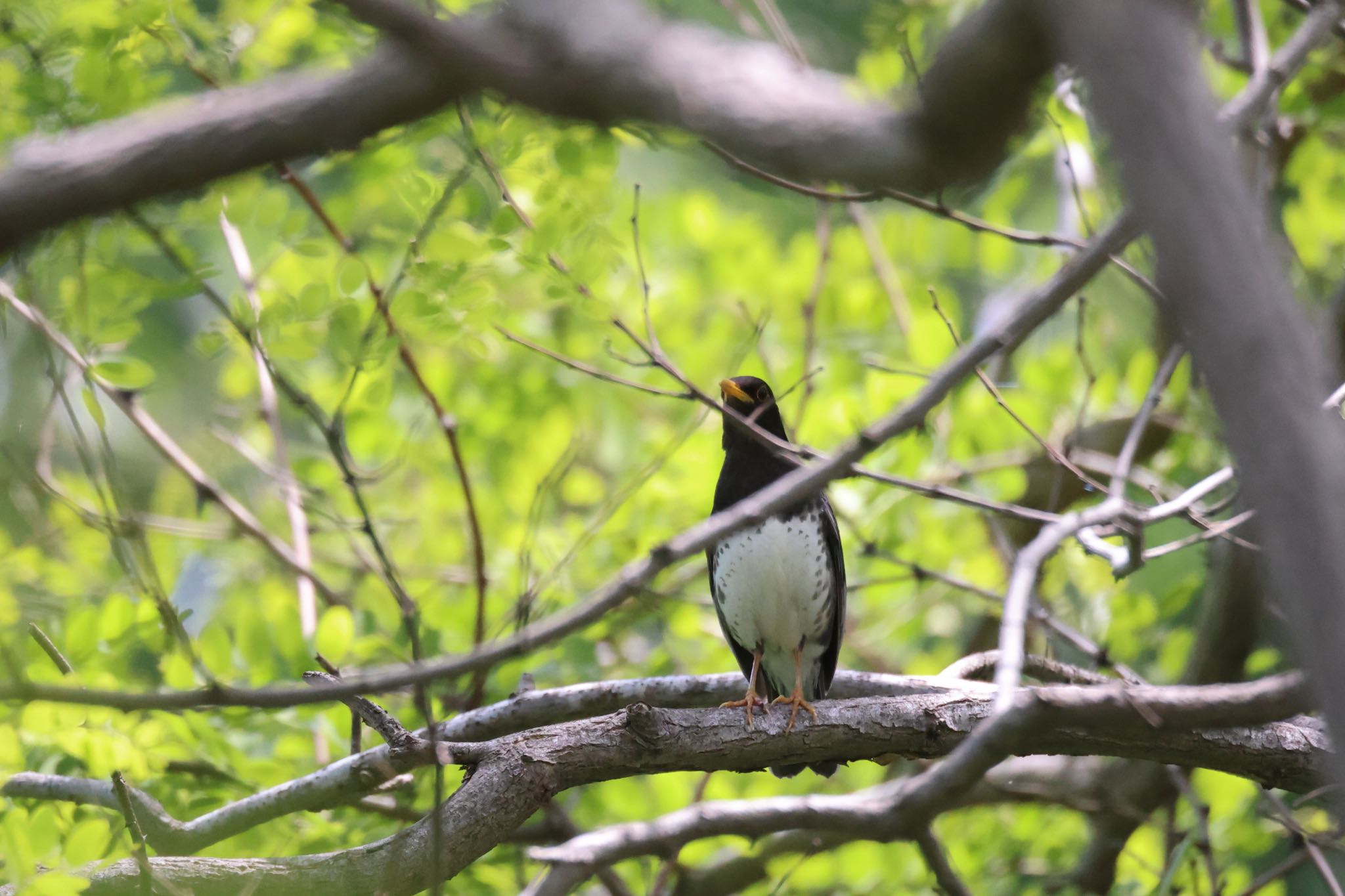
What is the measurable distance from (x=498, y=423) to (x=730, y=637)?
2.35m

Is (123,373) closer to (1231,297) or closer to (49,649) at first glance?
(49,649)

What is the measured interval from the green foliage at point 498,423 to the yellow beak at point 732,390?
1.13 ft

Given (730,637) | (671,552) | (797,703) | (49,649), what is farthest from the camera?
(730,637)

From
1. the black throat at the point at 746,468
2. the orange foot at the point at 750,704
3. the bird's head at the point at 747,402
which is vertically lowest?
the orange foot at the point at 750,704

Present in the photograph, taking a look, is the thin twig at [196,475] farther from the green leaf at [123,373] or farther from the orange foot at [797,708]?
the orange foot at [797,708]

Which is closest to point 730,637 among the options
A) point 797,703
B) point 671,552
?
point 797,703

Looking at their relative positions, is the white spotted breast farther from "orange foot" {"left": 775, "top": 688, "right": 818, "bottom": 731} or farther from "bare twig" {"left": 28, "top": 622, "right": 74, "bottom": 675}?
"bare twig" {"left": 28, "top": 622, "right": 74, "bottom": 675}

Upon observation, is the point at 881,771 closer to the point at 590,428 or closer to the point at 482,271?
the point at 590,428

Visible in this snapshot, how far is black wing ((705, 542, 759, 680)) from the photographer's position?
5246 mm

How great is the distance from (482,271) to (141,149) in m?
3.42

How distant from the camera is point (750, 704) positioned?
3.90m

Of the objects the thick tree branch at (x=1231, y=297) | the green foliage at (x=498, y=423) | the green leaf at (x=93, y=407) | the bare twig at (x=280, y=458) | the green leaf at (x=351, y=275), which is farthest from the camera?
the bare twig at (x=280, y=458)

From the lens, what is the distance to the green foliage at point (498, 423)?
12.6 feet

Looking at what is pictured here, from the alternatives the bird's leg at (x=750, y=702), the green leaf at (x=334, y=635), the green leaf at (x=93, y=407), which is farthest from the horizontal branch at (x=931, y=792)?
the green leaf at (x=334, y=635)
